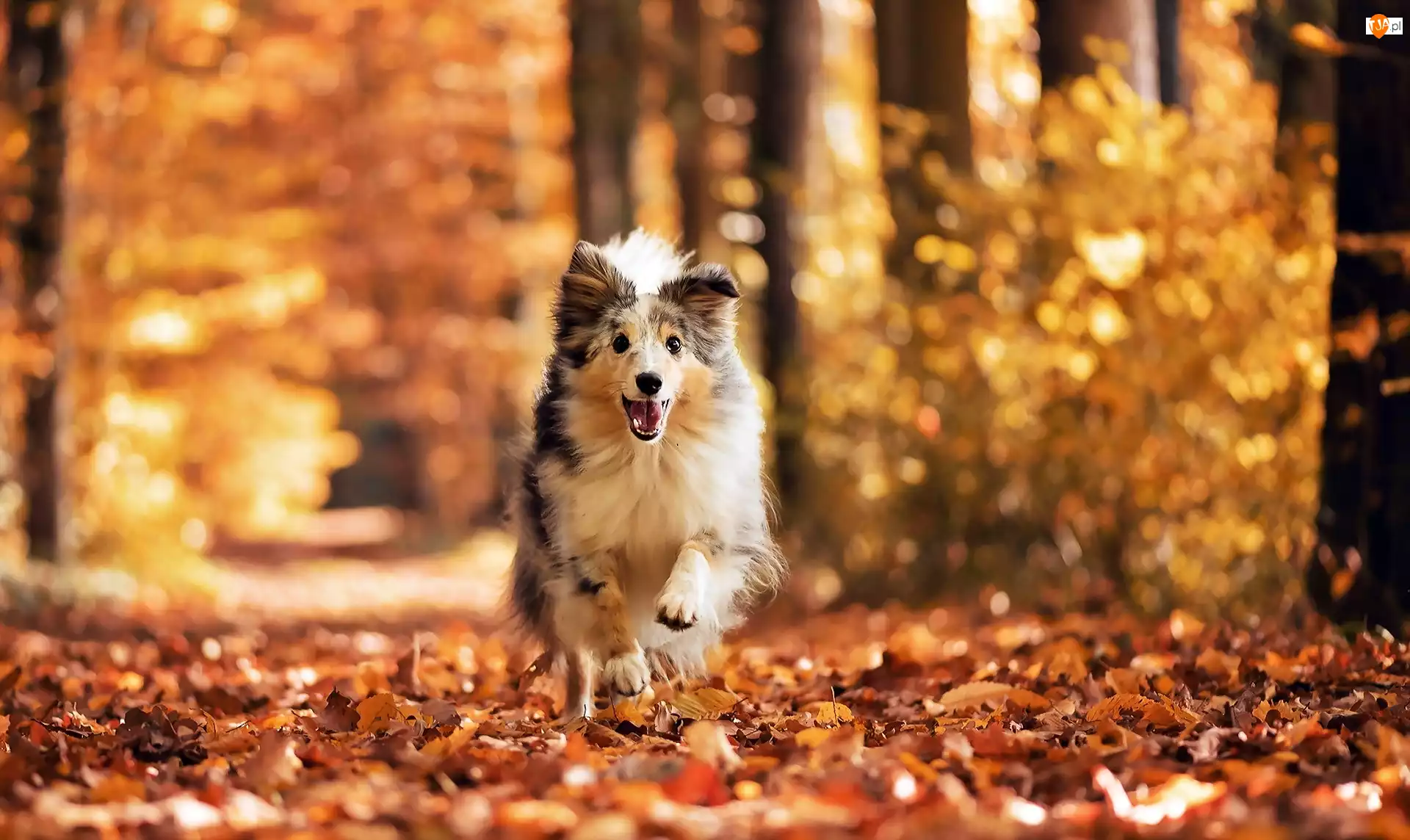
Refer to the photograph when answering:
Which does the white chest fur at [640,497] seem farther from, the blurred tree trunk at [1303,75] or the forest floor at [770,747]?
the blurred tree trunk at [1303,75]

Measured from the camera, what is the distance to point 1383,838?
2973mm

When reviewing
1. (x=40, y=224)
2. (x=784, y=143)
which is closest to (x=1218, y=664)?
(x=784, y=143)

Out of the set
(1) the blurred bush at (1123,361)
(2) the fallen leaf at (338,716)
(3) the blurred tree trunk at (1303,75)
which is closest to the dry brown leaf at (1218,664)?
(1) the blurred bush at (1123,361)

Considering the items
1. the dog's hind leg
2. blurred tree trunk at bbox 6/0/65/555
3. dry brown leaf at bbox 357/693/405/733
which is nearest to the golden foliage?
blurred tree trunk at bbox 6/0/65/555

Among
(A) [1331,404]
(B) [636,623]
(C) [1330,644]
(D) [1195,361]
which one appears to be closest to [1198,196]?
(D) [1195,361]

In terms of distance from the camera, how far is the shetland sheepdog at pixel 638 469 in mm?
5598

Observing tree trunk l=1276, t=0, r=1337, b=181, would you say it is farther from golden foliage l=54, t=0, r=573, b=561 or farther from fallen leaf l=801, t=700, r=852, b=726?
golden foliage l=54, t=0, r=573, b=561

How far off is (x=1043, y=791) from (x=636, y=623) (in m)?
2.41

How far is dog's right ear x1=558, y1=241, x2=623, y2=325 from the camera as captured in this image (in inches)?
227

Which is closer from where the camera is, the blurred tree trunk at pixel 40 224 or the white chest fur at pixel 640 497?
the white chest fur at pixel 640 497

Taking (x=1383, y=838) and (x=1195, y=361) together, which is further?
(x=1195, y=361)

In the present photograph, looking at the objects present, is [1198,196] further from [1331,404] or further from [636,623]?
[636,623]

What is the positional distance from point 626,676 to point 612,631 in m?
0.31

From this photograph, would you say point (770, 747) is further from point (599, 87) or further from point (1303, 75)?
point (599, 87)
